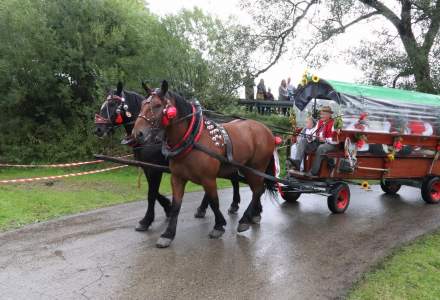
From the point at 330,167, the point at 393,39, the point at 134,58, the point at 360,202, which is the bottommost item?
the point at 360,202

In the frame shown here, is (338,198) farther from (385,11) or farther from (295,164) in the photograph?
(385,11)

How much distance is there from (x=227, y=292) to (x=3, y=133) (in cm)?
1130

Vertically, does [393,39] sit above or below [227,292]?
above

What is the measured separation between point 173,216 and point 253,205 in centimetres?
155

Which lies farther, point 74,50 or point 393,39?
point 393,39

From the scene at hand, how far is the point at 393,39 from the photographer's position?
1381 centimetres

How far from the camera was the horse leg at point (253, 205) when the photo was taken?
651 cm

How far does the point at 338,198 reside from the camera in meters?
7.89

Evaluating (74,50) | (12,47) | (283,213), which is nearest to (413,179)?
(283,213)

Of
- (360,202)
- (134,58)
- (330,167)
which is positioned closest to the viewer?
(330,167)

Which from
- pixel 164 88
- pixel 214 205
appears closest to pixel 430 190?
pixel 214 205

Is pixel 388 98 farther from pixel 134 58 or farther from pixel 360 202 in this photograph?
pixel 134 58

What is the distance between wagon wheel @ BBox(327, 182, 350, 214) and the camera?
772 cm

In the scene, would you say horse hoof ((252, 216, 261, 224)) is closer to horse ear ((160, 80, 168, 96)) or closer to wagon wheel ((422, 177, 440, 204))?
horse ear ((160, 80, 168, 96))
